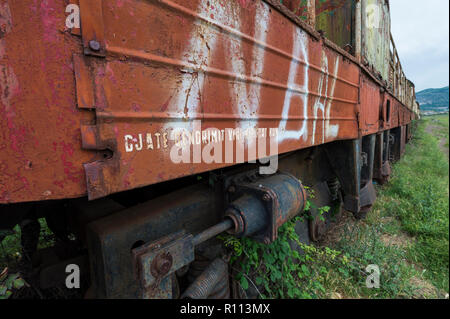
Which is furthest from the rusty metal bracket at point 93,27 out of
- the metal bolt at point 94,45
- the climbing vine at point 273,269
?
the climbing vine at point 273,269

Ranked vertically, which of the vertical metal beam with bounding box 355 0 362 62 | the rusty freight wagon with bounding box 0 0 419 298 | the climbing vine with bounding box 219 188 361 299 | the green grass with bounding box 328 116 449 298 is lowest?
the green grass with bounding box 328 116 449 298

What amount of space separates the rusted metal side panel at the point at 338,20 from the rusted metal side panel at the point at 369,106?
498 mm

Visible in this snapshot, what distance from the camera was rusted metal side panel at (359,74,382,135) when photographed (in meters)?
2.93

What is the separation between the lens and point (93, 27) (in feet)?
2.23

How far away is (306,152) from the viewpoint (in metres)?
2.62

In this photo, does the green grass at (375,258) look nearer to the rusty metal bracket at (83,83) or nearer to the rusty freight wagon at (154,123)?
the rusty freight wagon at (154,123)

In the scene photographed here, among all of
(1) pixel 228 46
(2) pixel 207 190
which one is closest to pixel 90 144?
(1) pixel 228 46

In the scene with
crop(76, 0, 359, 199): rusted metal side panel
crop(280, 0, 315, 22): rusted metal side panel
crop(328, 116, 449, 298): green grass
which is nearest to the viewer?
crop(76, 0, 359, 199): rusted metal side panel

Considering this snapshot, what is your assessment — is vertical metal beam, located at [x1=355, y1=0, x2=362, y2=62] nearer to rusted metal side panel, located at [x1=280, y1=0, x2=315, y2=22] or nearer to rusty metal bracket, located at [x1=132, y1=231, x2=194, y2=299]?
rusted metal side panel, located at [x1=280, y1=0, x2=315, y2=22]

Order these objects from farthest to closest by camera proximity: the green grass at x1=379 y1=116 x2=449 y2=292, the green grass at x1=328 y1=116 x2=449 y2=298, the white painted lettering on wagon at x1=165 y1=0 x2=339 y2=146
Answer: the green grass at x1=379 y1=116 x2=449 y2=292, the green grass at x1=328 y1=116 x2=449 y2=298, the white painted lettering on wagon at x1=165 y1=0 x2=339 y2=146

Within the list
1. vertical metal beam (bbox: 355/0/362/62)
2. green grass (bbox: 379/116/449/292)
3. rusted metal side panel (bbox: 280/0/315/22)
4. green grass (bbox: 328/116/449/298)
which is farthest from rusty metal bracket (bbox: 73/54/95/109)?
green grass (bbox: 379/116/449/292)

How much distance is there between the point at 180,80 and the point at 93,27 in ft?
0.99

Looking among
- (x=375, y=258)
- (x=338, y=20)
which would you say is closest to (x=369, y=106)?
(x=338, y=20)
